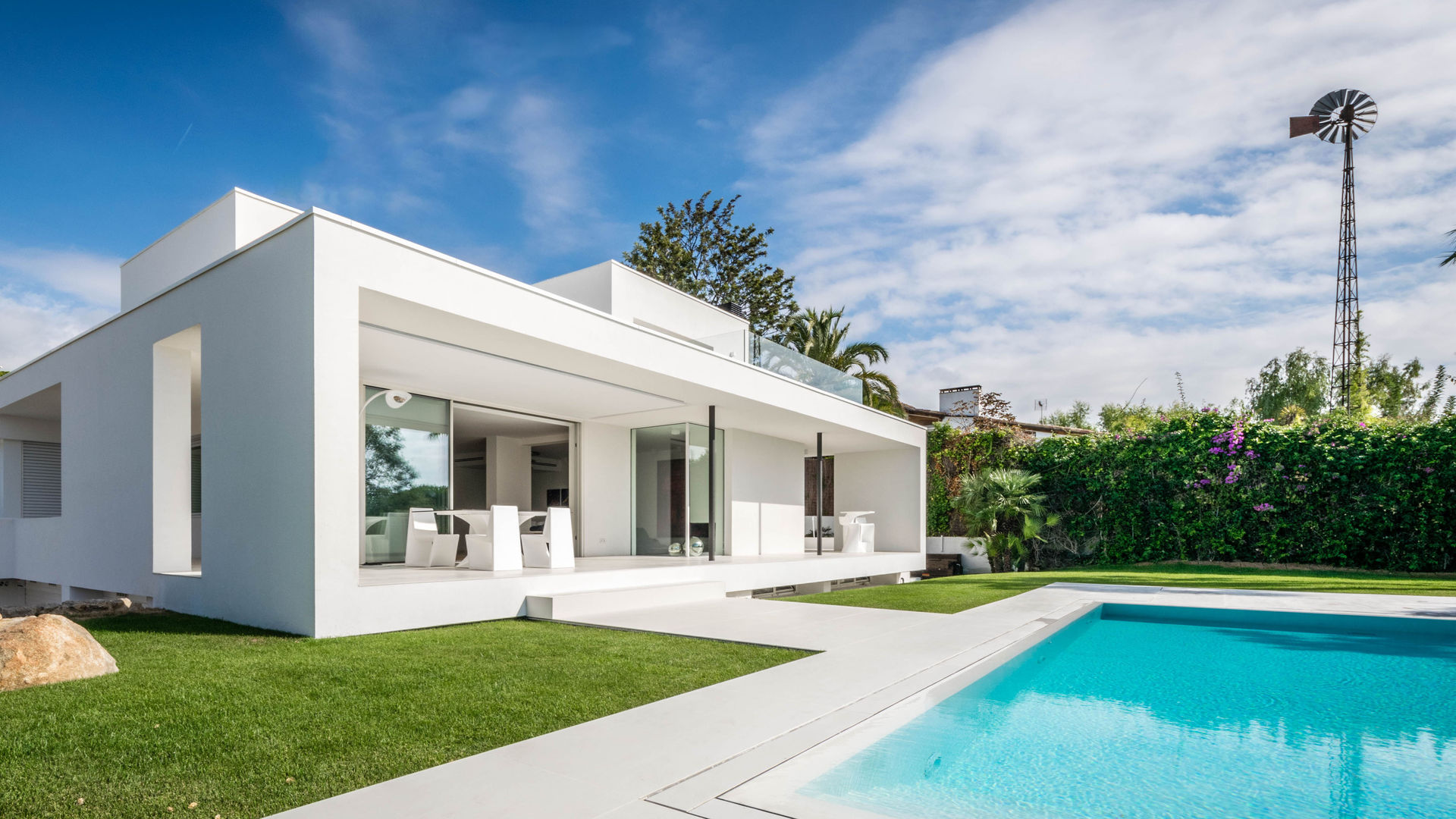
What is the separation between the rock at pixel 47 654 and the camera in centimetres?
464

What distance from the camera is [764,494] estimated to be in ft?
52.6

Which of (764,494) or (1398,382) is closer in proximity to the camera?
(764,494)

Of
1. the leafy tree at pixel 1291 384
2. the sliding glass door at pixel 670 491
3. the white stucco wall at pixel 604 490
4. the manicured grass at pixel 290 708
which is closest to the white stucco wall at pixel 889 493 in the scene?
the sliding glass door at pixel 670 491

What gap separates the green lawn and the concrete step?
1662mm

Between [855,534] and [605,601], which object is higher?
[605,601]

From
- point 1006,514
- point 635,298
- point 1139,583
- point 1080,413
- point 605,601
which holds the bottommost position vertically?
point 1139,583

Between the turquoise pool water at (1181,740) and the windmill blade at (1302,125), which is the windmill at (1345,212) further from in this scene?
the turquoise pool water at (1181,740)

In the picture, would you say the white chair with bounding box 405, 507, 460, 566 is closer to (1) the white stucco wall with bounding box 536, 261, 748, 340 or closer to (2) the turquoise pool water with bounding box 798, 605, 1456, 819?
(1) the white stucco wall with bounding box 536, 261, 748, 340

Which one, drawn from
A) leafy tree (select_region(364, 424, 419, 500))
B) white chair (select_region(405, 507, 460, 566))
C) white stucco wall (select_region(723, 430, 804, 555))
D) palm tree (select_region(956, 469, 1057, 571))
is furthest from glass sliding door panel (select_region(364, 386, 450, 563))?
palm tree (select_region(956, 469, 1057, 571))

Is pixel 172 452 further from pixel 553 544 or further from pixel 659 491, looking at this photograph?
pixel 659 491

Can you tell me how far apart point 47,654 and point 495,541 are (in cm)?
493

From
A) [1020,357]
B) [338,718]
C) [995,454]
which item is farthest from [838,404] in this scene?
[1020,357]

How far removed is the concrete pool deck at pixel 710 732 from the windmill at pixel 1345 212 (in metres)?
26.9

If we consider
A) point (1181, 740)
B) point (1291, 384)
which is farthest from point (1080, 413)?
point (1181, 740)
